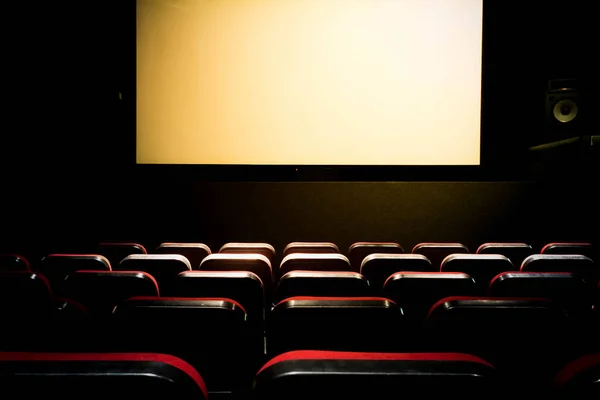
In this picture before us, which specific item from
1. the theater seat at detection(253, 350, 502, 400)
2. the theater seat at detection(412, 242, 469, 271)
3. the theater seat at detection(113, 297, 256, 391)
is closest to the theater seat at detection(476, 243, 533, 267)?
the theater seat at detection(412, 242, 469, 271)

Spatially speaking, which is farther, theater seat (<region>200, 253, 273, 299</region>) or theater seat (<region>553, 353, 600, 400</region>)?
theater seat (<region>200, 253, 273, 299</region>)

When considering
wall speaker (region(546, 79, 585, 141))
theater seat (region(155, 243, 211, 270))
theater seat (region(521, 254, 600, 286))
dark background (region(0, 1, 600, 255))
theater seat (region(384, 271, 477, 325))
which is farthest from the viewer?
wall speaker (region(546, 79, 585, 141))

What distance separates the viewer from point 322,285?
1706 millimetres

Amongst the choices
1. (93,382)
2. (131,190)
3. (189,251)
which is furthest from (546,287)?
(131,190)

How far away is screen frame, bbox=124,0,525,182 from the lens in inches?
201

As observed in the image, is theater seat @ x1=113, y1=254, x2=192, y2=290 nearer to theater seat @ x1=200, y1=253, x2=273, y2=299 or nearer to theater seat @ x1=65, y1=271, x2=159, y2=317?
theater seat @ x1=200, y1=253, x2=273, y2=299

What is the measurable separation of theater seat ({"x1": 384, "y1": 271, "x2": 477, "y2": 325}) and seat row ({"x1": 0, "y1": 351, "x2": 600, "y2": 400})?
985mm

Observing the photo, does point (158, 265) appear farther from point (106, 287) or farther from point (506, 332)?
point (506, 332)

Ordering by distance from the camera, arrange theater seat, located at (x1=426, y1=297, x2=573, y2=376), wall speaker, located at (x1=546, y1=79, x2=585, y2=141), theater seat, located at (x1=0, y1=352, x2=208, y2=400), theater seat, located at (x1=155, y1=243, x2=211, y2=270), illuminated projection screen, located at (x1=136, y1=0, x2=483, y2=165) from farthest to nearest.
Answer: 1. wall speaker, located at (x1=546, y1=79, x2=585, y2=141)
2. illuminated projection screen, located at (x1=136, y1=0, x2=483, y2=165)
3. theater seat, located at (x1=155, y1=243, x2=211, y2=270)
4. theater seat, located at (x1=426, y1=297, x2=573, y2=376)
5. theater seat, located at (x1=0, y1=352, x2=208, y2=400)

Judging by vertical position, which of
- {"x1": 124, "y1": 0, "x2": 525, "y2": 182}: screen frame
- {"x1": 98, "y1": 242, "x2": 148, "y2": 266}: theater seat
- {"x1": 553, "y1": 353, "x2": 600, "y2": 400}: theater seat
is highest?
{"x1": 124, "y1": 0, "x2": 525, "y2": 182}: screen frame

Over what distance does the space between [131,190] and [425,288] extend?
346 cm

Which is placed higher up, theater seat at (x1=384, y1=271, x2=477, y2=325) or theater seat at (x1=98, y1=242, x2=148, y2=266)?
theater seat at (x1=384, y1=271, x2=477, y2=325)

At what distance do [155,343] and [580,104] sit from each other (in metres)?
5.82

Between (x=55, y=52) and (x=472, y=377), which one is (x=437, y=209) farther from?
(x=55, y=52)
